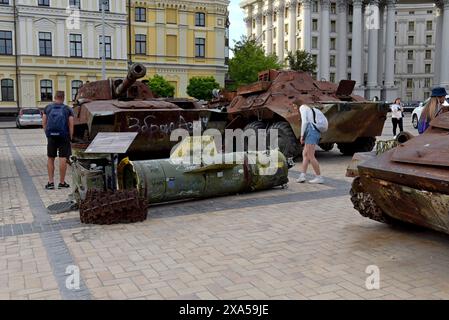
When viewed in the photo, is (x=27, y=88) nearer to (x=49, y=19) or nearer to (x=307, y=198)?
(x=49, y=19)

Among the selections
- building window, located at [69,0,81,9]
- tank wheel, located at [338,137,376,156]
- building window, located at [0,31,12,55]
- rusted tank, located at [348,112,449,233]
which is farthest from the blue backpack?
building window, located at [69,0,81,9]

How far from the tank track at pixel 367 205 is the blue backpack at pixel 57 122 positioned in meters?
5.04

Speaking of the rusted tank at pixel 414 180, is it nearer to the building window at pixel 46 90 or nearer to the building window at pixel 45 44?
the building window at pixel 46 90

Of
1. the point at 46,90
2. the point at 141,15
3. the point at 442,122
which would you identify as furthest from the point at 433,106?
the point at 141,15

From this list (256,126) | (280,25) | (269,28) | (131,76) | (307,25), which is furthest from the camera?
(269,28)

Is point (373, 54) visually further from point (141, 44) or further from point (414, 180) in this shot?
point (414, 180)

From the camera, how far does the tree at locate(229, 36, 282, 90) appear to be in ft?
152

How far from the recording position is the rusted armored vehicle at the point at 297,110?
12219mm

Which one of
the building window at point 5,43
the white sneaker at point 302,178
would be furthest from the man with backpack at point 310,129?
the building window at point 5,43

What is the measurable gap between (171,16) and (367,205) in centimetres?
4164

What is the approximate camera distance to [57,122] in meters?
9.16

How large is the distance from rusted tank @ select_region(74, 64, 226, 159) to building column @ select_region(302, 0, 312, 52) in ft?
210
